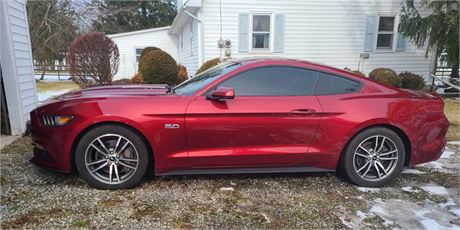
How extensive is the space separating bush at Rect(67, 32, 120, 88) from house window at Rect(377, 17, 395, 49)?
9900mm

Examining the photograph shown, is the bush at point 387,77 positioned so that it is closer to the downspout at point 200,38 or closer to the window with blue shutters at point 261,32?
the window with blue shutters at point 261,32

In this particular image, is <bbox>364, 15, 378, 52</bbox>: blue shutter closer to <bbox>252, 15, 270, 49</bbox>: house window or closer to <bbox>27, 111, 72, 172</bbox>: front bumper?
<bbox>252, 15, 270, 49</bbox>: house window

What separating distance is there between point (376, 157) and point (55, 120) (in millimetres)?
3431

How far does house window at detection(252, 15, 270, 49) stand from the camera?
42.1 ft

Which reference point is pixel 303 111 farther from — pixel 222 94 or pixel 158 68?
pixel 158 68

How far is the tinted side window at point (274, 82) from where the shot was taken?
3.81 metres

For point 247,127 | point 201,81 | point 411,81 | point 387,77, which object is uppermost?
point 201,81

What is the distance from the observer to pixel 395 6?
13.4 metres

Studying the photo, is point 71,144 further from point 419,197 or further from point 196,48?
point 196,48

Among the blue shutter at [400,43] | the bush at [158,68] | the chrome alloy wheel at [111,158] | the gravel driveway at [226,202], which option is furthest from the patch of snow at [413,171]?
the blue shutter at [400,43]

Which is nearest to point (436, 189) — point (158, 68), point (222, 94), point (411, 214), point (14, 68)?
point (411, 214)

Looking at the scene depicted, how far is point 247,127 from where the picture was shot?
12.1 feet

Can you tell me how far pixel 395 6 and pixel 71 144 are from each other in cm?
1330

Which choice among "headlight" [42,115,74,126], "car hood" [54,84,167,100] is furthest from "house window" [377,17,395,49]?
"headlight" [42,115,74,126]
